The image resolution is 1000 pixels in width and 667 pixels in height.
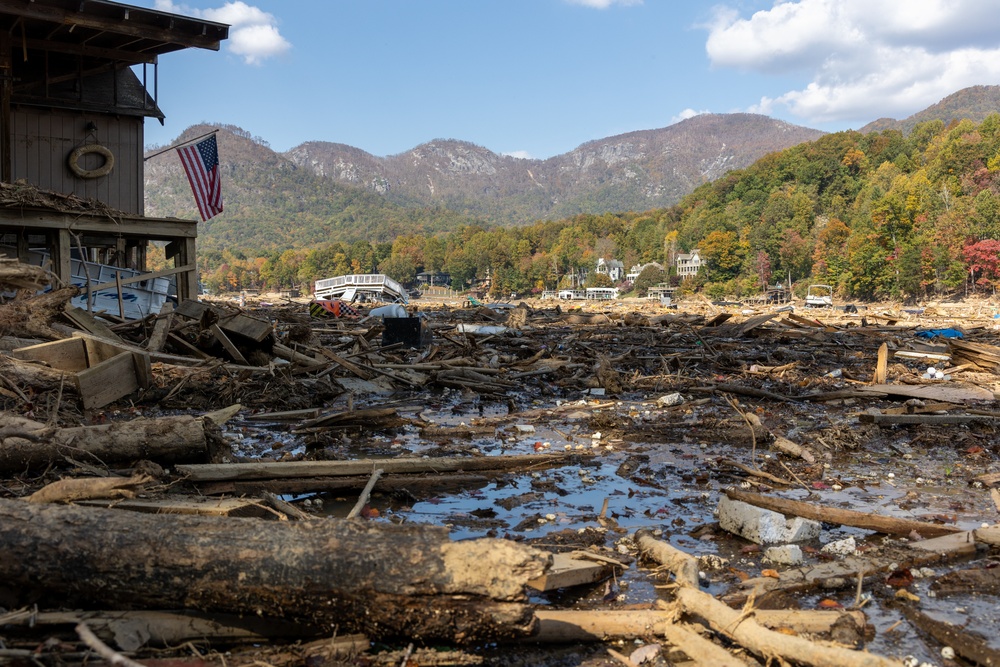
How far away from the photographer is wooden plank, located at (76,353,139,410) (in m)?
7.92

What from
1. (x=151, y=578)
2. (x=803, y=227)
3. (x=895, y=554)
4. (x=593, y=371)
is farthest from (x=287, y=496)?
(x=803, y=227)

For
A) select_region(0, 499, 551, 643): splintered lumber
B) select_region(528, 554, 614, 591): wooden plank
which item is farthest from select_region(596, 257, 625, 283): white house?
select_region(0, 499, 551, 643): splintered lumber

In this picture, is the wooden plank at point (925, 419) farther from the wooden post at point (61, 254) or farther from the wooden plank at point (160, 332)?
the wooden post at point (61, 254)

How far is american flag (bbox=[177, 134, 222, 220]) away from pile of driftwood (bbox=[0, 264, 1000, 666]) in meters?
9.79

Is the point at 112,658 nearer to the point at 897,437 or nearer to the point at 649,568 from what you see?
the point at 649,568

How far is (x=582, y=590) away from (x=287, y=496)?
2.58 metres

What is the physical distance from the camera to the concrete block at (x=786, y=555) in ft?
14.7

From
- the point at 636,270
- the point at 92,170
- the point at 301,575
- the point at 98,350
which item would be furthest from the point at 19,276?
the point at 636,270

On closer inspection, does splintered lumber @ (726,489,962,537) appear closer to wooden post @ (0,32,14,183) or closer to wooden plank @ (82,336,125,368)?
wooden plank @ (82,336,125,368)

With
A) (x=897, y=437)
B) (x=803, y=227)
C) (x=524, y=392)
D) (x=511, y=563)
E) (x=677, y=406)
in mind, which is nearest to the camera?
(x=511, y=563)

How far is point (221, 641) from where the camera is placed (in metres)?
3.12

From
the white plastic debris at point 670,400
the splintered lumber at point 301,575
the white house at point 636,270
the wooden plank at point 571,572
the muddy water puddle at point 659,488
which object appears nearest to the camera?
the splintered lumber at point 301,575

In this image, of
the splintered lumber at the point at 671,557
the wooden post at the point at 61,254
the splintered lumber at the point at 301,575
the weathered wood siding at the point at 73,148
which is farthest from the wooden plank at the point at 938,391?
the weathered wood siding at the point at 73,148

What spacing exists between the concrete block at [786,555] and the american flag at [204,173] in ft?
59.6
